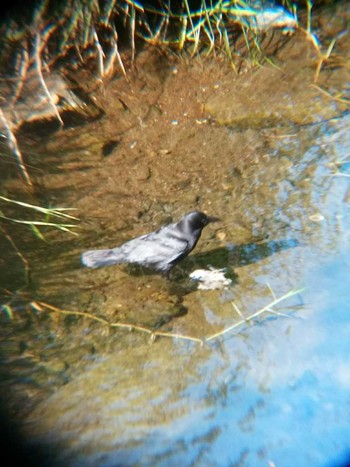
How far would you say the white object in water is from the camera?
3.55 meters

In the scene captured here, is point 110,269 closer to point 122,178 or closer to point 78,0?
point 122,178

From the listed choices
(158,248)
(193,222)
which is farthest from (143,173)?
(158,248)

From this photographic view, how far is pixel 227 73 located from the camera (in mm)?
5551

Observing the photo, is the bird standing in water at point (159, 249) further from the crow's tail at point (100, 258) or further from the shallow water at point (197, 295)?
the shallow water at point (197, 295)

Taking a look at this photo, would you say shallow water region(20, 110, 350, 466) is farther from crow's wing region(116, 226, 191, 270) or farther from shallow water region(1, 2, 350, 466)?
crow's wing region(116, 226, 191, 270)

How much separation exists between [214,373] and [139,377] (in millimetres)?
496

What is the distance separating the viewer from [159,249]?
12.5 feet

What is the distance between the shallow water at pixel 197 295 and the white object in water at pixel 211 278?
2.9 inches

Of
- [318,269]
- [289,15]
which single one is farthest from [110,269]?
[289,15]

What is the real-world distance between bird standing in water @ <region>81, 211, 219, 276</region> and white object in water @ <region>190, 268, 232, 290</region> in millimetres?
251

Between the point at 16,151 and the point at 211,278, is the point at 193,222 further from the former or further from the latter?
the point at 16,151

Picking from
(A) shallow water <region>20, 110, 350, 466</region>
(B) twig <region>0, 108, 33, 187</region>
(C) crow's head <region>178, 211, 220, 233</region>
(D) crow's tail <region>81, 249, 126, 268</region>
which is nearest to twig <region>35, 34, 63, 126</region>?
(B) twig <region>0, 108, 33, 187</region>

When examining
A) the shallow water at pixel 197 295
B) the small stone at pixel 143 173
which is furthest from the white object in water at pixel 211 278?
the small stone at pixel 143 173

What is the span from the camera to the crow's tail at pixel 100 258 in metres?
3.70
